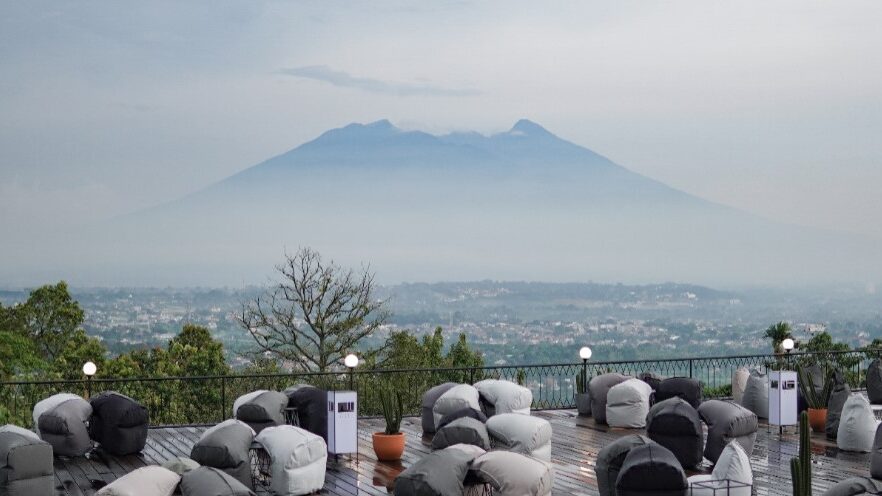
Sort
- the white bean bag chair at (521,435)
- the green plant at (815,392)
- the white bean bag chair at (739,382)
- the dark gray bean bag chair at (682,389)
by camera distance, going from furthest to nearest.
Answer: the white bean bag chair at (739,382)
the dark gray bean bag chair at (682,389)
the green plant at (815,392)
the white bean bag chair at (521,435)

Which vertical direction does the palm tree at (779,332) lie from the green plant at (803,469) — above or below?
above

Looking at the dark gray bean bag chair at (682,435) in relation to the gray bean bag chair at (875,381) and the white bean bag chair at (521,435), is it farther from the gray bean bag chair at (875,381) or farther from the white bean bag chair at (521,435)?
the gray bean bag chair at (875,381)

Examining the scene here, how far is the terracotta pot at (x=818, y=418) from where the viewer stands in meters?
18.5

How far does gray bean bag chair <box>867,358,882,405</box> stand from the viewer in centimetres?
2081

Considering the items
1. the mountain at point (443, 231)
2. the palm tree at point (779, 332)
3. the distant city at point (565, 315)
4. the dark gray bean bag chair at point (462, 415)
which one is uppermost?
the mountain at point (443, 231)

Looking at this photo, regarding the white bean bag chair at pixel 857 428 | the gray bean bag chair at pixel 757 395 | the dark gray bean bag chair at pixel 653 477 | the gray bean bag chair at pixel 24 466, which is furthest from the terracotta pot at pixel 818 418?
the gray bean bag chair at pixel 24 466

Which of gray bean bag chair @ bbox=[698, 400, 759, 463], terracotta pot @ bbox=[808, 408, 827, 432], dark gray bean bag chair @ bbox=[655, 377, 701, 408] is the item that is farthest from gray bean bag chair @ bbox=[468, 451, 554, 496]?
terracotta pot @ bbox=[808, 408, 827, 432]

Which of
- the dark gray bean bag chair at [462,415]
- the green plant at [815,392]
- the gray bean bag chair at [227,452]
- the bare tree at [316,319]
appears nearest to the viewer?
the gray bean bag chair at [227,452]

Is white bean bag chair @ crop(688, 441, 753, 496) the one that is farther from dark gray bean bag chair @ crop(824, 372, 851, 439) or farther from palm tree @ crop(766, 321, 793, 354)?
palm tree @ crop(766, 321, 793, 354)

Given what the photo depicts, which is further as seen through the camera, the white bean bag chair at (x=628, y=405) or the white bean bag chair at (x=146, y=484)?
the white bean bag chair at (x=628, y=405)

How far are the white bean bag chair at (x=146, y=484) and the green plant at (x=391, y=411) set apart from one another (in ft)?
15.1

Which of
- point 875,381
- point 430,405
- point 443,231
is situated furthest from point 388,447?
point 443,231

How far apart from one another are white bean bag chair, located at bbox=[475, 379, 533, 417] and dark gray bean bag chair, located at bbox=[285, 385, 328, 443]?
2.91m

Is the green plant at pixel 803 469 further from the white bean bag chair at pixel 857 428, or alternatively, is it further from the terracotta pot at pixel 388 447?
the terracotta pot at pixel 388 447
